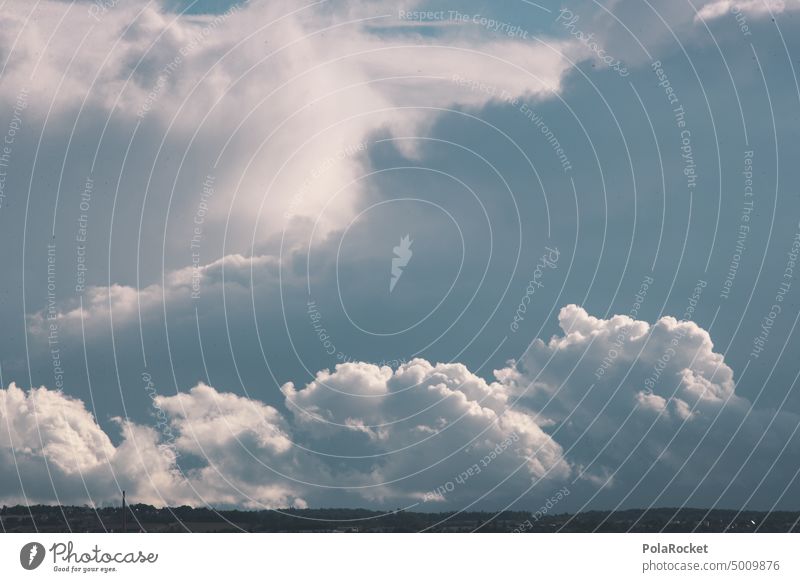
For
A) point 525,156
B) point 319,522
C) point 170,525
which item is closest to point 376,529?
point 319,522

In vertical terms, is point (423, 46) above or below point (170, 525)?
above

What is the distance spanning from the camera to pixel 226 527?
75.7 m
